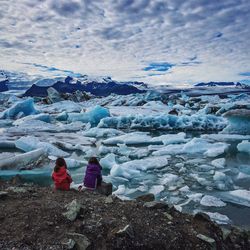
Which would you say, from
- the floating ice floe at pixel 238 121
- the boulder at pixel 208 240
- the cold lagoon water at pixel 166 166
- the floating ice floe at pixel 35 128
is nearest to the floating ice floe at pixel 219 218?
the cold lagoon water at pixel 166 166

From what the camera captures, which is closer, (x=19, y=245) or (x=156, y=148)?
(x=19, y=245)

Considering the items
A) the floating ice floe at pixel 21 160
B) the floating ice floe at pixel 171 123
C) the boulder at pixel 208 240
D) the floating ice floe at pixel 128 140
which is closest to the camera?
the boulder at pixel 208 240

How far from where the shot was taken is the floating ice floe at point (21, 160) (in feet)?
22.3

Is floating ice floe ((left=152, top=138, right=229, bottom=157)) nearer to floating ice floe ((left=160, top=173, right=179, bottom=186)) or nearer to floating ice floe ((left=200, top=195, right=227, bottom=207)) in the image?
floating ice floe ((left=160, top=173, right=179, bottom=186))

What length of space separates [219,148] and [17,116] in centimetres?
1498

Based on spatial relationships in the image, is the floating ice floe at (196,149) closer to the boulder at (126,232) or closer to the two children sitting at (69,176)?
the two children sitting at (69,176)

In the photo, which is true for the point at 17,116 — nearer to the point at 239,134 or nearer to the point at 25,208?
the point at 239,134

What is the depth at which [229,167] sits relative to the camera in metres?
7.61

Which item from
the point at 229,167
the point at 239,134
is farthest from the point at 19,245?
the point at 239,134

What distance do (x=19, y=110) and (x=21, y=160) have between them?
48.9 feet

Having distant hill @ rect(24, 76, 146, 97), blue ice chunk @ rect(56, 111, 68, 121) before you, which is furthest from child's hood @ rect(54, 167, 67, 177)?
distant hill @ rect(24, 76, 146, 97)

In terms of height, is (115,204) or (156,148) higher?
(115,204)

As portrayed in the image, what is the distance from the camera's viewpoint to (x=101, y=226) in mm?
3111

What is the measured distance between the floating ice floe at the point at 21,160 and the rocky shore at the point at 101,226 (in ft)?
9.78
